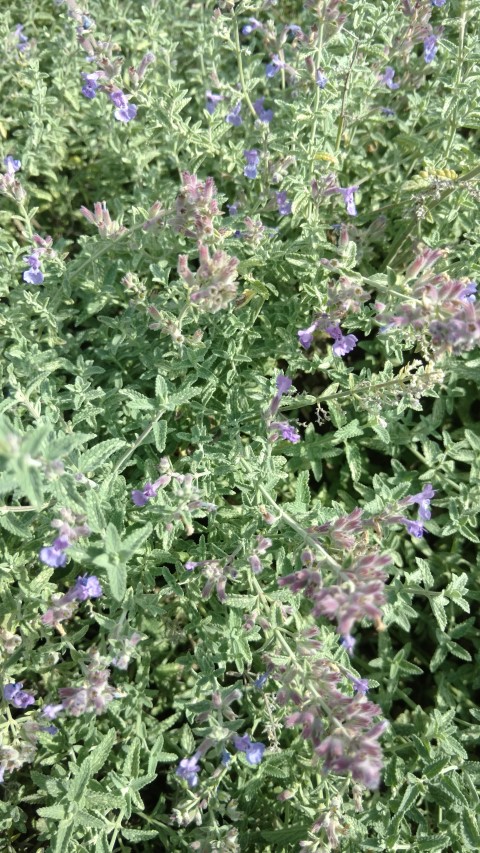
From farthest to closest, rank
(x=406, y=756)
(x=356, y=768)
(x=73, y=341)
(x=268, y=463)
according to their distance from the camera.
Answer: (x=73, y=341)
(x=406, y=756)
(x=268, y=463)
(x=356, y=768)

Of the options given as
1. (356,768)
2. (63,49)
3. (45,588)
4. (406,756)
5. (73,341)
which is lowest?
(406,756)

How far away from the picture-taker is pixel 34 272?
423cm

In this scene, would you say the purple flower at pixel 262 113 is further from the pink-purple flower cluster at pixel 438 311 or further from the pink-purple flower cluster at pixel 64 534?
the pink-purple flower cluster at pixel 64 534

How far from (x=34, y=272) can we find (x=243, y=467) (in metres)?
1.75

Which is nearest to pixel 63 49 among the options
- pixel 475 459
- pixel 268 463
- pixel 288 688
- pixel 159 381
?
pixel 159 381

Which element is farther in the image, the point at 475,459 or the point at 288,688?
the point at 475,459

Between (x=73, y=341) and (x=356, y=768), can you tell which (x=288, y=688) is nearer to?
(x=356, y=768)

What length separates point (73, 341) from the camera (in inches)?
181

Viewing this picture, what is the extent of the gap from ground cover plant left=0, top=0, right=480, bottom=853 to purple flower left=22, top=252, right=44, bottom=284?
55 mm

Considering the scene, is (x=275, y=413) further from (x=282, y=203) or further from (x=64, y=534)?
(x=282, y=203)

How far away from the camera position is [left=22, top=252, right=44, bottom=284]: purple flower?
165 inches

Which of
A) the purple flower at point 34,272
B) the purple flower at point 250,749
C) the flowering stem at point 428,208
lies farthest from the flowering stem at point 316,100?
the purple flower at point 250,749

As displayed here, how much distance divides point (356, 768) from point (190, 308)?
2389mm

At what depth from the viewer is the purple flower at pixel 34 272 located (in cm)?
418
